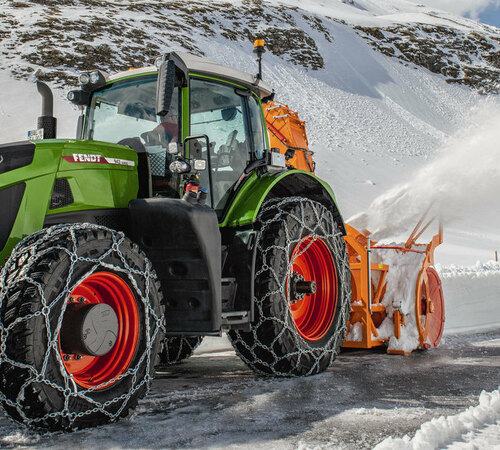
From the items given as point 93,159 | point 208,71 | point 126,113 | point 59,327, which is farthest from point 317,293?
point 59,327

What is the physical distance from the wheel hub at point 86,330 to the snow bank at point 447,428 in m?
1.39

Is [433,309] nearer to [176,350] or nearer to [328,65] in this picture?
[176,350]

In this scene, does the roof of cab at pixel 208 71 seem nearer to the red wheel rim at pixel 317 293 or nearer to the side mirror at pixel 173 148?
the side mirror at pixel 173 148

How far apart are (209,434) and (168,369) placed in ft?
7.47

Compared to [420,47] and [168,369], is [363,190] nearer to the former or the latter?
[168,369]

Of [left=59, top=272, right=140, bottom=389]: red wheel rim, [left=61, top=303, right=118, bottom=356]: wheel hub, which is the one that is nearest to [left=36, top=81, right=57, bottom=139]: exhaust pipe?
[left=59, top=272, right=140, bottom=389]: red wheel rim

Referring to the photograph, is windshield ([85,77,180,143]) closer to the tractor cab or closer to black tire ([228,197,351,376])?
the tractor cab

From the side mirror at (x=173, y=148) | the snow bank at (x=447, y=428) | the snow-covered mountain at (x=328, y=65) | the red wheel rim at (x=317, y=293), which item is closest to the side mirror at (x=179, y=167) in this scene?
the side mirror at (x=173, y=148)

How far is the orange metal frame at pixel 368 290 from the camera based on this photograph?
5.54 meters

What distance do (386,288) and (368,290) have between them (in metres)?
0.48

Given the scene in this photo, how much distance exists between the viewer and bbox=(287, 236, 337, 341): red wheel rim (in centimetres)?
493

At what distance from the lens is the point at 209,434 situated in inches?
115

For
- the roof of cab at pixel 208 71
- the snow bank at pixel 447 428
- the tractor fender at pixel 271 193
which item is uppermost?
the roof of cab at pixel 208 71

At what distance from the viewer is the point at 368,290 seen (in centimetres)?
558
